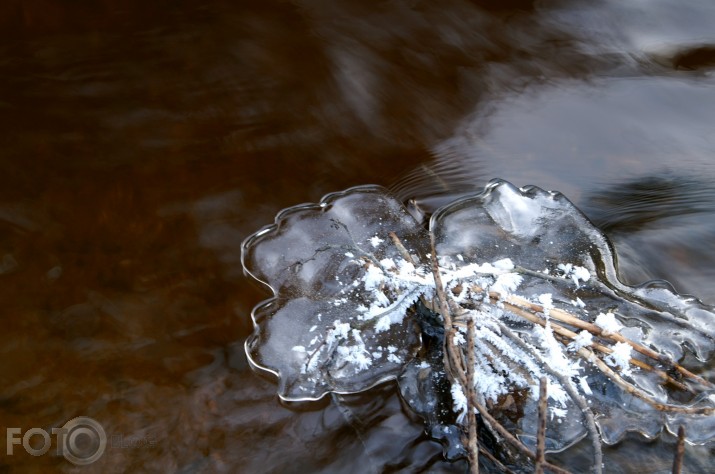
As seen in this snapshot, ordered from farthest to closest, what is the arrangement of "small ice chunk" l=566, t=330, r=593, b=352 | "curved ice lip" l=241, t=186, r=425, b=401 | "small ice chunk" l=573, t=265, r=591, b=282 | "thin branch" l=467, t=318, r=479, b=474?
1. "small ice chunk" l=573, t=265, r=591, b=282
2. "curved ice lip" l=241, t=186, r=425, b=401
3. "small ice chunk" l=566, t=330, r=593, b=352
4. "thin branch" l=467, t=318, r=479, b=474

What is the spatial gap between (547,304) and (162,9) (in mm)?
1708

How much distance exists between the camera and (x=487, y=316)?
1.54 meters

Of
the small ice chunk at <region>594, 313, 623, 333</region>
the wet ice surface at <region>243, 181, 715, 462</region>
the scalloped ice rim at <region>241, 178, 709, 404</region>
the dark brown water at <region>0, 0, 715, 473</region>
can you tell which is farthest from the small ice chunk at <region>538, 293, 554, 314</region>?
the dark brown water at <region>0, 0, 715, 473</region>

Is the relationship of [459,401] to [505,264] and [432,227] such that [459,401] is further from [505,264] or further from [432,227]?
[432,227]

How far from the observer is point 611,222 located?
2010 millimetres

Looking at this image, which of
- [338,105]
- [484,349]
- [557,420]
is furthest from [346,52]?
[557,420]

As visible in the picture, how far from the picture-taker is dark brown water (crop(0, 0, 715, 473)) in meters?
1.60

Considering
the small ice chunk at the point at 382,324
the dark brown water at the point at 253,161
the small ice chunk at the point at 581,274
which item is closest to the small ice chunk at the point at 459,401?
the dark brown water at the point at 253,161

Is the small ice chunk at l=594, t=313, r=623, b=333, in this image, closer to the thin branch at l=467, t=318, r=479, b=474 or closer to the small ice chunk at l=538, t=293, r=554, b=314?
the small ice chunk at l=538, t=293, r=554, b=314

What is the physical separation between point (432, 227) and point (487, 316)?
411 mm

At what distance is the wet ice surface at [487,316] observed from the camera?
1519mm

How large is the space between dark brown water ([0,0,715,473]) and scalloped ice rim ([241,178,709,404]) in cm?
4

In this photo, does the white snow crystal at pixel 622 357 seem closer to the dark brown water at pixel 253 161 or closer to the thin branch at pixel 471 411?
the dark brown water at pixel 253 161

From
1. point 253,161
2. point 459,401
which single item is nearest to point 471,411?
point 459,401
